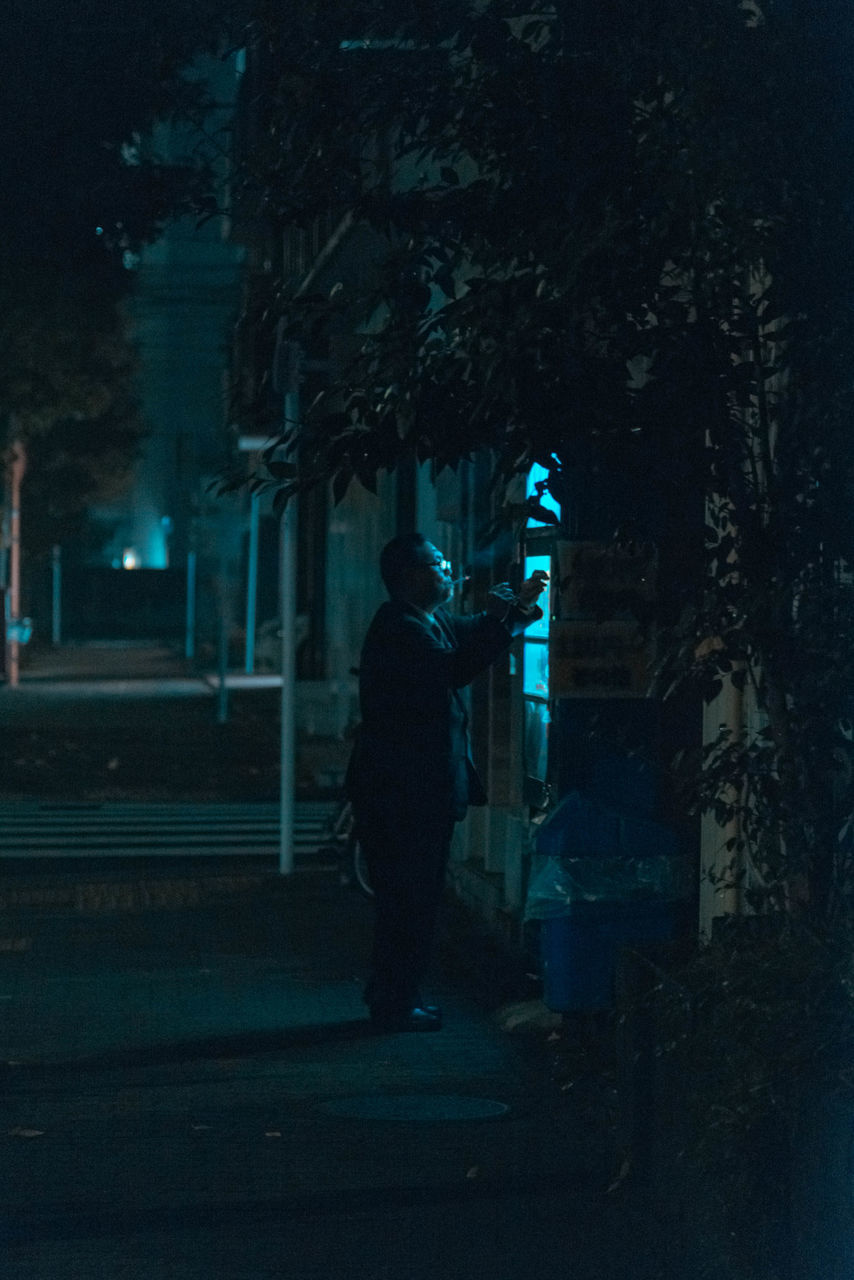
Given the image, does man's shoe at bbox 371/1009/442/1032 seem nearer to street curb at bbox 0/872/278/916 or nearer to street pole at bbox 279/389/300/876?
street curb at bbox 0/872/278/916

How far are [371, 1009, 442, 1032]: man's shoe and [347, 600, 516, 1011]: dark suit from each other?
0.14 feet

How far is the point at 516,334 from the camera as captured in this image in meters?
5.72

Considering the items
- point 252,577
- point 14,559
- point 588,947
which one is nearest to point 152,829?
point 588,947

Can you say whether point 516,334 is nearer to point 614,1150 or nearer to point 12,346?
point 614,1150

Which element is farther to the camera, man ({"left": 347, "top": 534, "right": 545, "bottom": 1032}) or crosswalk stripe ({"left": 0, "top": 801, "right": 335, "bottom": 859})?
crosswalk stripe ({"left": 0, "top": 801, "right": 335, "bottom": 859})

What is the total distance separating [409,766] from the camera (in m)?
8.79

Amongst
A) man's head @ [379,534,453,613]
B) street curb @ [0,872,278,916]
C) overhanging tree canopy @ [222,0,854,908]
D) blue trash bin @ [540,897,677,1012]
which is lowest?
street curb @ [0,872,278,916]

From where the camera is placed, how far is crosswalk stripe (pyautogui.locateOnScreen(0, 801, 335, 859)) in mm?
15758

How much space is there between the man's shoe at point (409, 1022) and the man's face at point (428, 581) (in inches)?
60.1

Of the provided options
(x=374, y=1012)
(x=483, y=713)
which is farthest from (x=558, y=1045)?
(x=483, y=713)

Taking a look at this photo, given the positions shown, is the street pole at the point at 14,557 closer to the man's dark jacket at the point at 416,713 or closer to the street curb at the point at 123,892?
the street curb at the point at 123,892

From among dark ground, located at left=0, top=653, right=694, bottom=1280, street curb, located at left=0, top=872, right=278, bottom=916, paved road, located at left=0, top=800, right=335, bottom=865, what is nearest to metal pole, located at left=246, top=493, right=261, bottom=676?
paved road, located at left=0, top=800, right=335, bottom=865

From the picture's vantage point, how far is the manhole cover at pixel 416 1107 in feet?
23.9

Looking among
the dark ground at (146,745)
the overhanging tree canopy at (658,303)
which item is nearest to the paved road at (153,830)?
the dark ground at (146,745)
